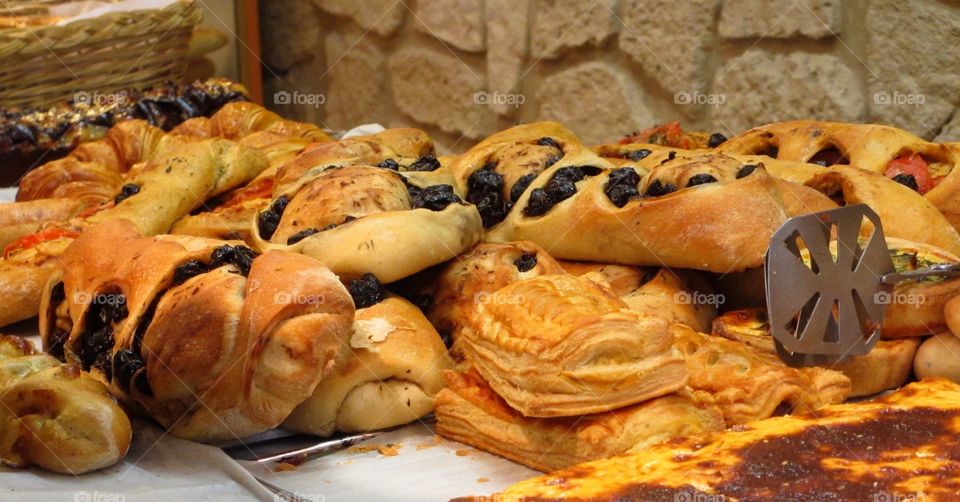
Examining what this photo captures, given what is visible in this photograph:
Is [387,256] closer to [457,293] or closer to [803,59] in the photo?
[457,293]

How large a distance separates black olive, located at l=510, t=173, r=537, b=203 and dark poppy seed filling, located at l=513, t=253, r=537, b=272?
A: 0.85ft

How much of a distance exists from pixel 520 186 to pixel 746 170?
49 cm

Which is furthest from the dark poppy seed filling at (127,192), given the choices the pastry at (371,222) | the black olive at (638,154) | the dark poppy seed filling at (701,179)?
the dark poppy seed filling at (701,179)

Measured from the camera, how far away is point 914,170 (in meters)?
2.52

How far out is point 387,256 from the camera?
202cm

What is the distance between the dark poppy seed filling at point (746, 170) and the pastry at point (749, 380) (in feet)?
1.25

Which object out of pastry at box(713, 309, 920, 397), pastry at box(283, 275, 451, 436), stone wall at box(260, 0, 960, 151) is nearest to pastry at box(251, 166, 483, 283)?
pastry at box(283, 275, 451, 436)

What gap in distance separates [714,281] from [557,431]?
0.67 metres

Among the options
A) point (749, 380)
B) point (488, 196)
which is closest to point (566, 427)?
point (749, 380)

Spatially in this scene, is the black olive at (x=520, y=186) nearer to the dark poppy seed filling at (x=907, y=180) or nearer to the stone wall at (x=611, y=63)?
the dark poppy seed filling at (x=907, y=180)

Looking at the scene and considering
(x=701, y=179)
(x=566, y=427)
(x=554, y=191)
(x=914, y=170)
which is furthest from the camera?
(x=914, y=170)

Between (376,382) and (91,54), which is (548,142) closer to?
(376,382)

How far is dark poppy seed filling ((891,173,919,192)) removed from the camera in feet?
8.11

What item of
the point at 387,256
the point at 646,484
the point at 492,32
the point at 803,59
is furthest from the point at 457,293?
the point at 492,32
